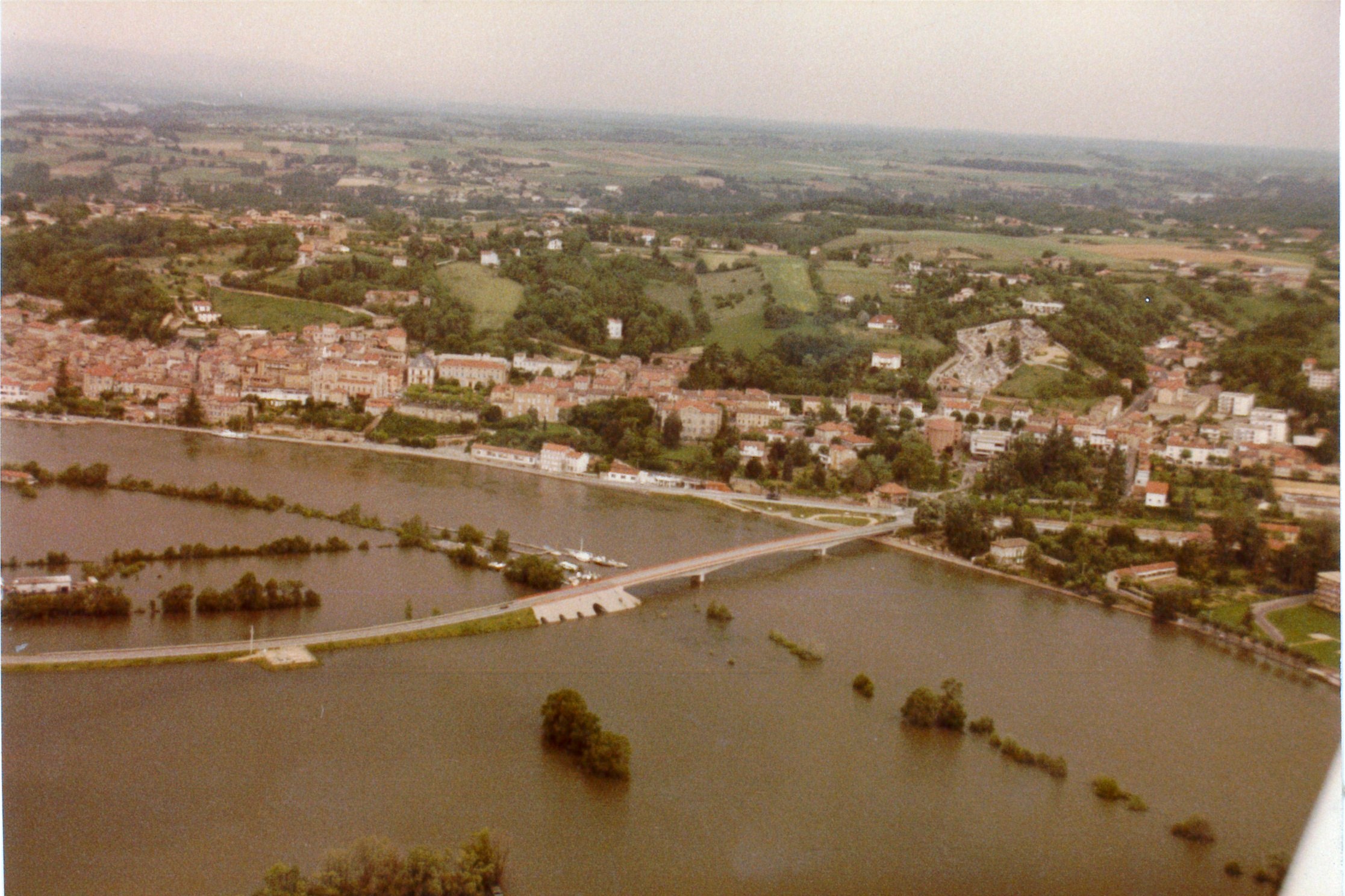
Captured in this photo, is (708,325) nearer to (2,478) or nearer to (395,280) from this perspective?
(395,280)

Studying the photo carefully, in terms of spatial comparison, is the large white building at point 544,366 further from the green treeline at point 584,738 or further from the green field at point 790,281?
the green treeline at point 584,738

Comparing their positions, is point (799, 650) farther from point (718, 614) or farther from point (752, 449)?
point (752, 449)

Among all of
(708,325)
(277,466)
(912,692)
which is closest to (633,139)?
(708,325)

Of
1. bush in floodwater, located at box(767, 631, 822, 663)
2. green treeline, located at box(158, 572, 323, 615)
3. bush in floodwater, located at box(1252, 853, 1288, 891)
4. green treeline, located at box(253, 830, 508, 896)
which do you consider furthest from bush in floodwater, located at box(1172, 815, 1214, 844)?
green treeline, located at box(158, 572, 323, 615)

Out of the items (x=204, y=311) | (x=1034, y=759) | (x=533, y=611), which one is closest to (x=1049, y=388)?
(x=1034, y=759)

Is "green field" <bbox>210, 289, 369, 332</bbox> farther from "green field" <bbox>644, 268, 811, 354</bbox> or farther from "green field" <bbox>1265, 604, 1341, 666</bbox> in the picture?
"green field" <bbox>1265, 604, 1341, 666</bbox>

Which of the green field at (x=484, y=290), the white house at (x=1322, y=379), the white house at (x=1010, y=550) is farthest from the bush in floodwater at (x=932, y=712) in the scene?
the green field at (x=484, y=290)
